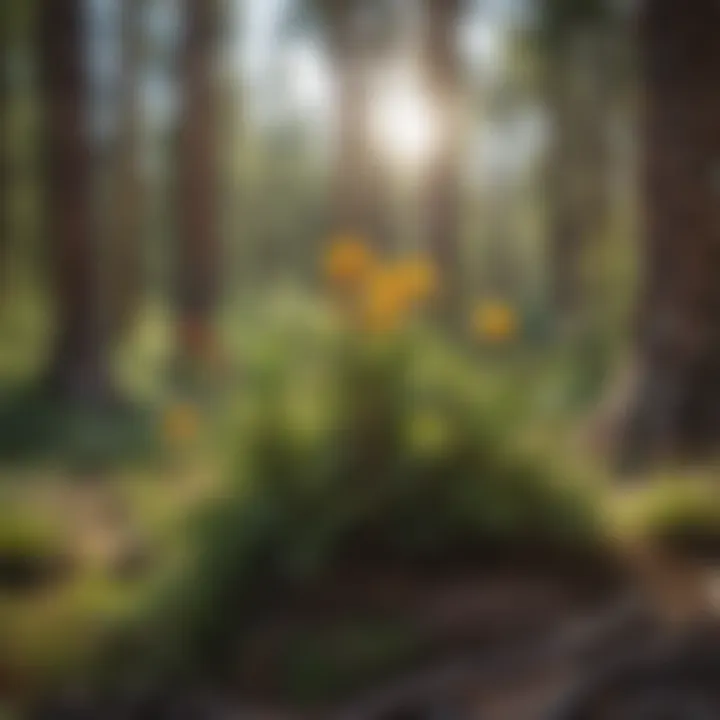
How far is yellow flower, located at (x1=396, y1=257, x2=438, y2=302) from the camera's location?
1.38 m

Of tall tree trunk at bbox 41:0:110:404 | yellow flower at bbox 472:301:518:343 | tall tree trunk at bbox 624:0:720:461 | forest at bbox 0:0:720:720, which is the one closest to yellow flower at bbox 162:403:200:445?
forest at bbox 0:0:720:720

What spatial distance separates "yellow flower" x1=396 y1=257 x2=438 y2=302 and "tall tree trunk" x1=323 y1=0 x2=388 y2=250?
0.04 meters

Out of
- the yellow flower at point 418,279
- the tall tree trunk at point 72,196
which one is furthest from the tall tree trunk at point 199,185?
the yellow flower at point 418,279

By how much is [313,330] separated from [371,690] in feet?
1.42

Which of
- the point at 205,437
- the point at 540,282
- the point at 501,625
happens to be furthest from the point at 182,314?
the point at 501,625

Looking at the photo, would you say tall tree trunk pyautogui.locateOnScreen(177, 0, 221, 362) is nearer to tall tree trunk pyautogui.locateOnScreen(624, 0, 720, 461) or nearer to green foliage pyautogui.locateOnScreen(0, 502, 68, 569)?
green foliage pyautogui.locateOnScreen(0, 502, 68, 569)

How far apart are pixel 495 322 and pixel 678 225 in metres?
0.26

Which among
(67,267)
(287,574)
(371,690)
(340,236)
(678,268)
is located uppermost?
(67,267)

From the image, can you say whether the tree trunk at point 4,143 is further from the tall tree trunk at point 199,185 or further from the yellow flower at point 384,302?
the yellow flower at point 384,302

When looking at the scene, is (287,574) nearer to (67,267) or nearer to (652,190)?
(67,267)

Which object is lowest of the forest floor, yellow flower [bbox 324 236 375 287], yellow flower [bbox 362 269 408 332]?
the forest floor

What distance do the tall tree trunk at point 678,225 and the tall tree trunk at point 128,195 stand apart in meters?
0.62

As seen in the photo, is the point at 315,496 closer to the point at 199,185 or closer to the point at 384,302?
the point at 384,302

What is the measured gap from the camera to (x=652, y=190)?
1402 mm
